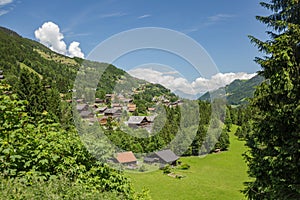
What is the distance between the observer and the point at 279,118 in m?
6.42

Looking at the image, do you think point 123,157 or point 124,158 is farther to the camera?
point 124,158

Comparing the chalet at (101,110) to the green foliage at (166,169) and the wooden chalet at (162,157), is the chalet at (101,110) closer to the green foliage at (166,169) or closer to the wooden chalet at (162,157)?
the wooden chalet at (162,157)

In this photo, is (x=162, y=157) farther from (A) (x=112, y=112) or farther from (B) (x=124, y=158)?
(B) (x=124, y=158)

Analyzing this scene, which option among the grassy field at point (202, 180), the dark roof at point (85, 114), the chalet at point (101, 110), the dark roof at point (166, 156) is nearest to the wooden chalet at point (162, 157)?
the dark roof at point (166, 156)

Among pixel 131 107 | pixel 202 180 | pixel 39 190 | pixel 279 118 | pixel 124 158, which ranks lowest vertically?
pixel 202 180

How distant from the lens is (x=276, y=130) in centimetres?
669

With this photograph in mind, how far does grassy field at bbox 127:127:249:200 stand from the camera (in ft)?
79.8

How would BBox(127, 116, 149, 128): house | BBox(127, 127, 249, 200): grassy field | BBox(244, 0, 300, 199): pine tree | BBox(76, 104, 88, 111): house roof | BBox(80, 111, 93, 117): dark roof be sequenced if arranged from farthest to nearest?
BBox(127, 127, 249, 200): grassy field, BBox(127, 116, 149, 128): house, BBox(76, 104, 88, 111): house roof, BBox(80, 111, 93, 117): dark roof, BBox(244, 0, 300, 199): pine tree

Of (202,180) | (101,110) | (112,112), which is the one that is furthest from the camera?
(202,180)

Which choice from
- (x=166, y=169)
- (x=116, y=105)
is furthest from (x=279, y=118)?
(x=166, y=169)

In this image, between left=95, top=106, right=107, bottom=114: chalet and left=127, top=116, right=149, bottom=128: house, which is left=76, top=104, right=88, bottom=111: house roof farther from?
left=127, top=116, right=149, bottom=128: house

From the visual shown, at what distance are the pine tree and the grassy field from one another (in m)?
16.7

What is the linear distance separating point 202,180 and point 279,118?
2558 cm

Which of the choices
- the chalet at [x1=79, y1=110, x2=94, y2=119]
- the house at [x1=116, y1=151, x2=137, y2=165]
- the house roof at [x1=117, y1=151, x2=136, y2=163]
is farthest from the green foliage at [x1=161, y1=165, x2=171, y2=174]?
the chalet at [x1=79, y1=110, x2=94, y2=119]
